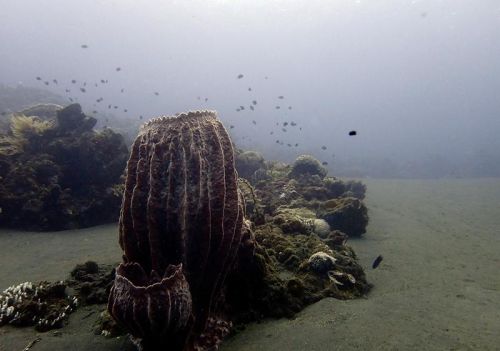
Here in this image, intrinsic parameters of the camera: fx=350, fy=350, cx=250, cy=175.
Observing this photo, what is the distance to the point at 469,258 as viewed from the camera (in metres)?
8.30

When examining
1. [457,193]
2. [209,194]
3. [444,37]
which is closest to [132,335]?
[209,194]

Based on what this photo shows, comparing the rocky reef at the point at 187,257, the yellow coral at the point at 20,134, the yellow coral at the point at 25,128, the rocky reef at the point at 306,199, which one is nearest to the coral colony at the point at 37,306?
the rocky reef at the point at 187,257

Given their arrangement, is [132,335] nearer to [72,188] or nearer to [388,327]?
[388,327]

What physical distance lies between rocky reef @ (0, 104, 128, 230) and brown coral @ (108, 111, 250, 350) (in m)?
6.17

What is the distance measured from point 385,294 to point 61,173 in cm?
876

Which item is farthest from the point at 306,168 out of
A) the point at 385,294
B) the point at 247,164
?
the point at 385,294

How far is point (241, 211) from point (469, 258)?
22.7 ft

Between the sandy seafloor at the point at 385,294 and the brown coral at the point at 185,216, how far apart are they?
2.34ft

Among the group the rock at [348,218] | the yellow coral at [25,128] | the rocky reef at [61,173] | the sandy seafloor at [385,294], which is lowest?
the sandy seafloor at [385,294]

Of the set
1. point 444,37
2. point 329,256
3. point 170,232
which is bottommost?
point 329,256

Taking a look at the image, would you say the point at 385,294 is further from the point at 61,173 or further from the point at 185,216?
the point at 61,173

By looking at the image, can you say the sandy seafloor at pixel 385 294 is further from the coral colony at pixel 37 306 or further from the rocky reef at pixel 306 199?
the rocky reef at pixel 306 199

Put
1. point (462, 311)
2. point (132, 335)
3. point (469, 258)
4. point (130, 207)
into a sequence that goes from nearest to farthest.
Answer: point (132, 335) < point (130, 207) < point (462, 311) < point (469, 258)

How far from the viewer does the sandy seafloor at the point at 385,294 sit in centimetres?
395
